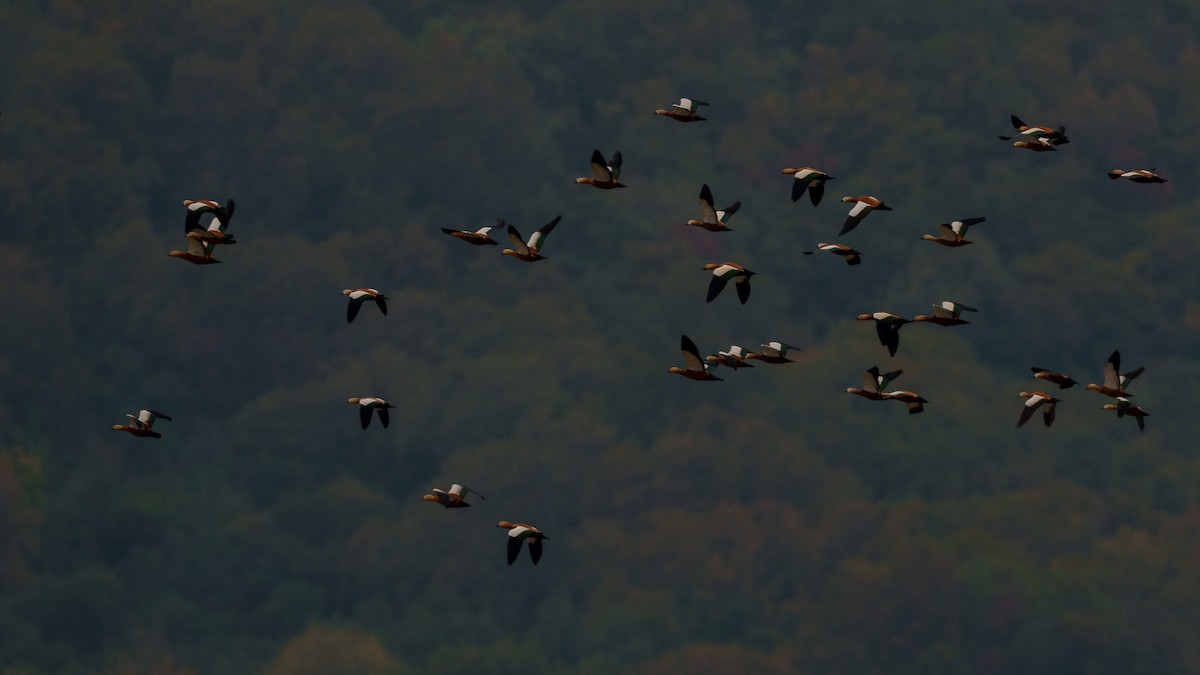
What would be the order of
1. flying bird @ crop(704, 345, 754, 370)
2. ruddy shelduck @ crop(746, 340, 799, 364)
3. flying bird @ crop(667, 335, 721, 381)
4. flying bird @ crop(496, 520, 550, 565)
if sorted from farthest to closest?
1. flying bird @ crop(704, 345, 754, 370)
2. ruddy shelduck @ crop(746, 340, 799, 364)
3. flying bird @ crop(667, 335, 721, 381)
4. flying bird @ crop(496, 520, 550, 565)

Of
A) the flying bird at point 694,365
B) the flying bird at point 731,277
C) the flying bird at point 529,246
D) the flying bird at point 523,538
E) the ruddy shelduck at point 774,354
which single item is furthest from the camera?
the flying bird at point 529,246

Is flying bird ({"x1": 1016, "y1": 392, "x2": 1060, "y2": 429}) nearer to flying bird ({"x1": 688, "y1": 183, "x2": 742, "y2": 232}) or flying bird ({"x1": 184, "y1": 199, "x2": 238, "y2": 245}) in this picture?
flying bird ({"x1": 688, "y1": 183, "x2": 742, "y2": 232})

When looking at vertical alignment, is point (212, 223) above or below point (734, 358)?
above

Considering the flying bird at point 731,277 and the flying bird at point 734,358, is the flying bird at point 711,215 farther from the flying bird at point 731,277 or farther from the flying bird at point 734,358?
the flying bird at point 734,358

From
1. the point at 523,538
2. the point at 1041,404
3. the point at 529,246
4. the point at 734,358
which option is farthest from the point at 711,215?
the point at 523,538

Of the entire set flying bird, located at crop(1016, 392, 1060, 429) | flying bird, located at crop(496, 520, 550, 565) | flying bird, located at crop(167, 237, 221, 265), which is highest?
flying bird, located at crop(167, 237, 221, 265)

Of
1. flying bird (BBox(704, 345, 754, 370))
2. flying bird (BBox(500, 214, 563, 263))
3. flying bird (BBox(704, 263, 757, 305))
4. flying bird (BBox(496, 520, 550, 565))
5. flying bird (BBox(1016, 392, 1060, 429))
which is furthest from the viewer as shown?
flying bird (BBox(500, 214, 563, 263))

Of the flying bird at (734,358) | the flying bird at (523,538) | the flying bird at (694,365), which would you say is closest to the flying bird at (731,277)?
the flying bird at (694,365)

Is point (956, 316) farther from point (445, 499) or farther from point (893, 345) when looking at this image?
point (445, 499)

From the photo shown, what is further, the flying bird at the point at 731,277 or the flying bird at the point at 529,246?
A: the flying bird at the point at 529,246

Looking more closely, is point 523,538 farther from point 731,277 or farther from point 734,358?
point 731,277

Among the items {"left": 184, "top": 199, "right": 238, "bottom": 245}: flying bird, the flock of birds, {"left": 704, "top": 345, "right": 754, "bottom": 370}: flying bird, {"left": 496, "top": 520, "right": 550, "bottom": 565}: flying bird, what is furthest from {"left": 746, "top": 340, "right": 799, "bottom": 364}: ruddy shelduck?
{"left": 184, "top": 199, "right": 238, "bottom": 245}: flying bird

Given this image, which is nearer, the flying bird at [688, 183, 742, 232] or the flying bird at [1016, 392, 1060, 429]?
the flying bird at [1016, 392, 1060, 429]

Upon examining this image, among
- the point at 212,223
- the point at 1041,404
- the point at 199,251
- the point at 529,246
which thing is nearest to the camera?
the point at 1041,404
